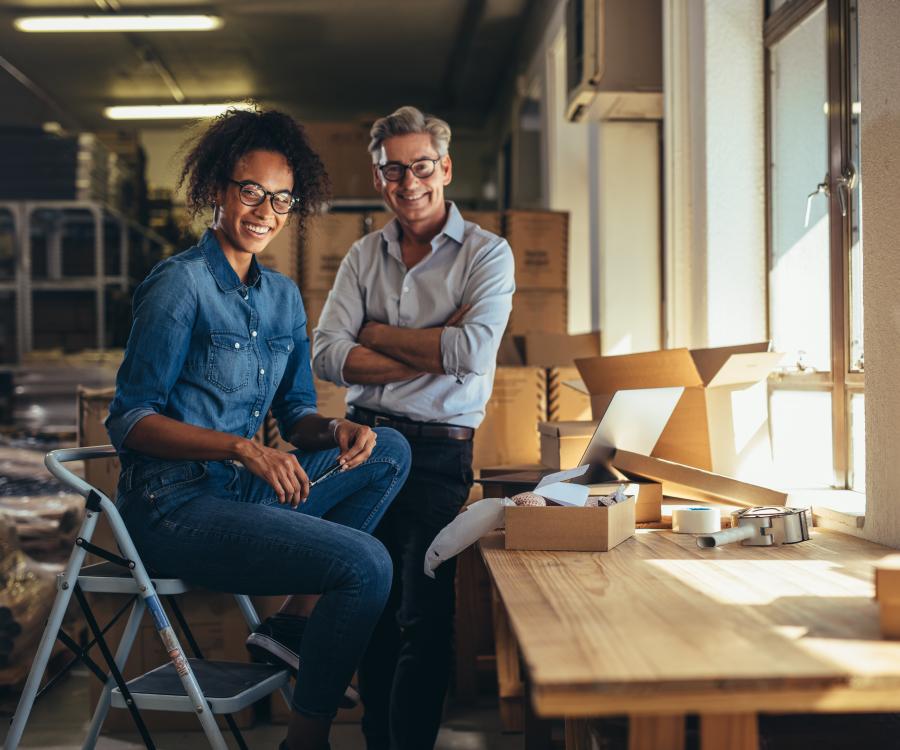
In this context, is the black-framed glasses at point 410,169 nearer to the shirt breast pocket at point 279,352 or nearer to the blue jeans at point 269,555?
the shirt breast pocket at point 279,352

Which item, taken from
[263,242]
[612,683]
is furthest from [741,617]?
[263,242]

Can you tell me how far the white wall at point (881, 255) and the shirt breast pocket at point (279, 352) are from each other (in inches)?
49.0

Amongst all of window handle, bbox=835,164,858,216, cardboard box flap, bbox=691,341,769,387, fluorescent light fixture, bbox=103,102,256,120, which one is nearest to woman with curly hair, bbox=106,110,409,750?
cardboard box flap, bbox=691,341,769,387

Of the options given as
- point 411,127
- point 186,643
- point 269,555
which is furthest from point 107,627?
point 411,127

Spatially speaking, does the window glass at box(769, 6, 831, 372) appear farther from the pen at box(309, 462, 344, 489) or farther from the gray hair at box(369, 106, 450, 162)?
the pen at box(309, 462, 344, 489)

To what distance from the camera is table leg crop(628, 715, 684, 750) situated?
42.1 inches

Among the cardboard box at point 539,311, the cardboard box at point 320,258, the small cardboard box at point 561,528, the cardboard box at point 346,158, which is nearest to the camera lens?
the small cardboard box at point 561,528

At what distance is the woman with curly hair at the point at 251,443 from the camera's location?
5.74ft

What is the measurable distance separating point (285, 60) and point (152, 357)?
7.09 metres

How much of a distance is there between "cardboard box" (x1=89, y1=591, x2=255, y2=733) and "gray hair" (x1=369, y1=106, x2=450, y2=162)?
4.76 ft

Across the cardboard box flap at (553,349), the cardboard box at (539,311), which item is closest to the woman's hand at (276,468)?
the cardboard box flap at (553,349)

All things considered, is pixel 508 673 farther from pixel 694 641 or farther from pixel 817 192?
pixel 817 192

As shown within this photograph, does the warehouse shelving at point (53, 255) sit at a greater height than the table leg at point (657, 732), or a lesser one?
greater

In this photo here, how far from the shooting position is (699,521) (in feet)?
6.24
